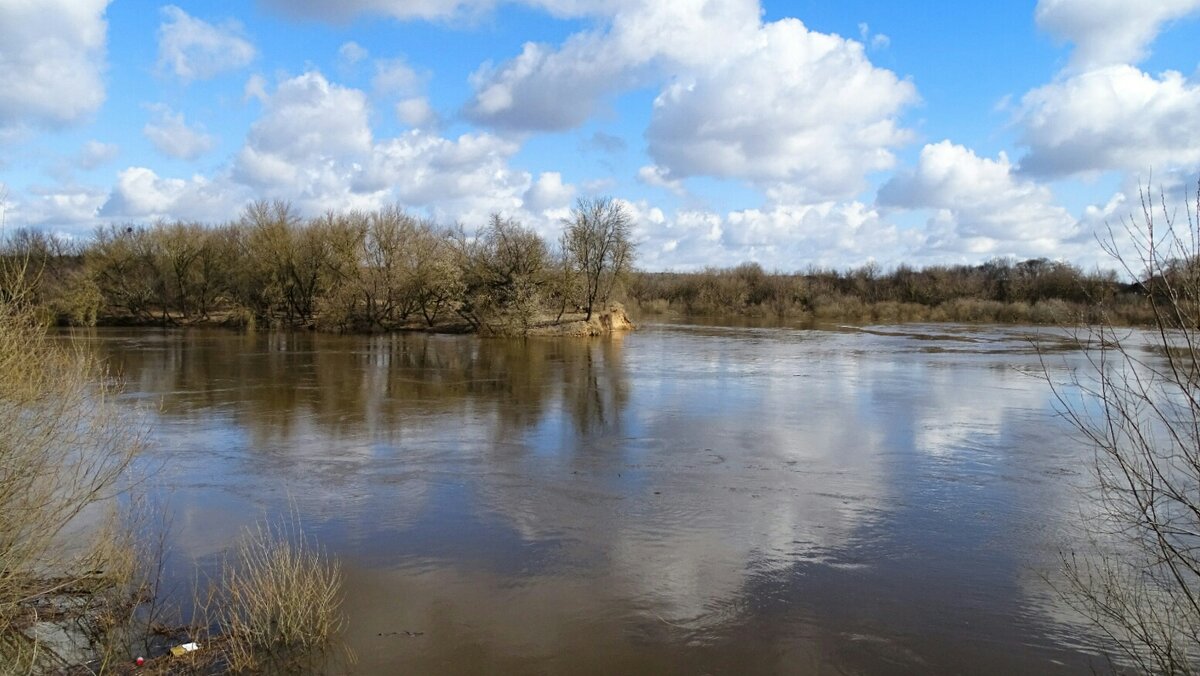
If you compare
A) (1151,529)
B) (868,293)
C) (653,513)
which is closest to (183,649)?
(653,513)

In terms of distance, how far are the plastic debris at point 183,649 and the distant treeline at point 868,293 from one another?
55618 millimetres

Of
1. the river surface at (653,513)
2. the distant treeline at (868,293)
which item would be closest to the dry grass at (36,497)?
the river surface at (653,513)

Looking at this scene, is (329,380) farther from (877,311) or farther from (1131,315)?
(877,311)

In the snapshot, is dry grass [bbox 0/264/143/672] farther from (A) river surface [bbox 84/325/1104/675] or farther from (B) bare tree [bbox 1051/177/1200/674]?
(B) bare tree [bbox 1051/177/1200/674]

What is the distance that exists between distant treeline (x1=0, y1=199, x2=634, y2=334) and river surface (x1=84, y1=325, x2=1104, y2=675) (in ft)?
60.9

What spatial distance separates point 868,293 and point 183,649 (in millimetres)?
85689

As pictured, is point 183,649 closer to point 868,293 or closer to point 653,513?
point 653,513

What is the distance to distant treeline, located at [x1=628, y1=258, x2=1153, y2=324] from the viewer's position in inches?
2665

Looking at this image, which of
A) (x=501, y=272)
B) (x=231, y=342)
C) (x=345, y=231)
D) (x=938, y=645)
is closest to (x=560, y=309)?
(x=501, y=272)

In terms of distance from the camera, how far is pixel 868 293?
84875 millimetres

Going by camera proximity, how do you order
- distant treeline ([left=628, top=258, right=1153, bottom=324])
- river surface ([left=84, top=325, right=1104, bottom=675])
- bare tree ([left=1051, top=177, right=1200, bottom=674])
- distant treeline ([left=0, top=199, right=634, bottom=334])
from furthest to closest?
distant treeline ([left=628, top=258, right=1153, bottom=324]) → distant treeline ([left=0, top=199, right=634, bottom=334]) → river surface ([left=84, top=325, right=1104, bottom=675]) → bare tree ([left=1051, top=177, right=1200, bottom=674])

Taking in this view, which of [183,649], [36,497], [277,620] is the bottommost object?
[183,649]

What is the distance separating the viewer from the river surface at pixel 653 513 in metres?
6.68

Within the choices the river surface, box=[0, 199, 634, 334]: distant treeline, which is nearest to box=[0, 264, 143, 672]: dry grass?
the river surface
